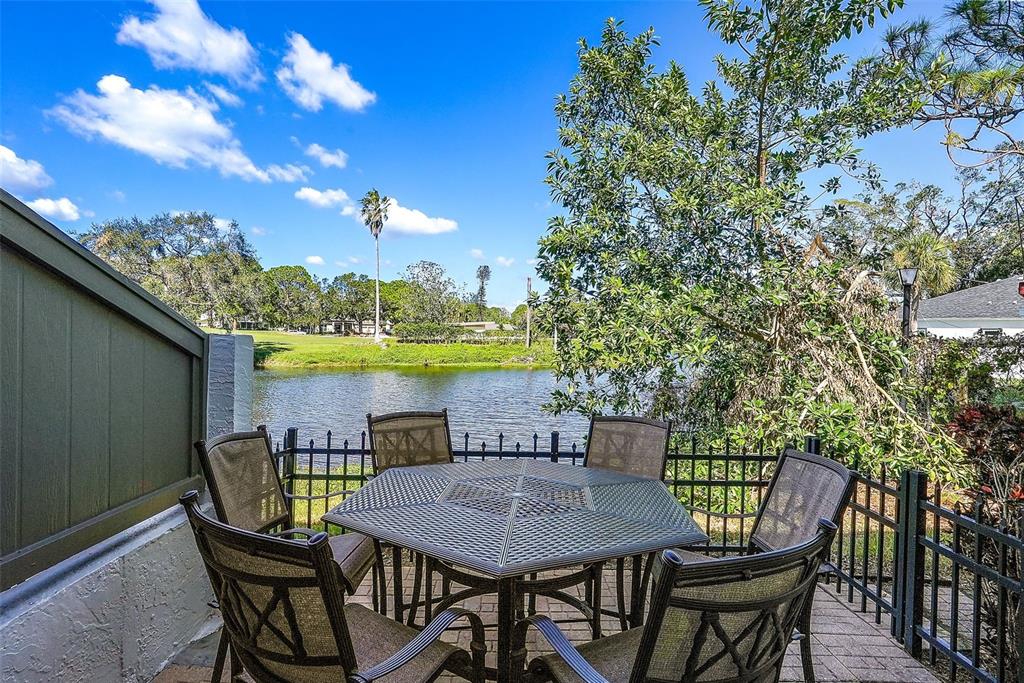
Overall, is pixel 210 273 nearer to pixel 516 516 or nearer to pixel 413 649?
pixel 516 516

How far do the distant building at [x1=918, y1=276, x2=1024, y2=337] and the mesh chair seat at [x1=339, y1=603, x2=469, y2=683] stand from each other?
50.2ft

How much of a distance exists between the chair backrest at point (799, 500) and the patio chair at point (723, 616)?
0.57 metres

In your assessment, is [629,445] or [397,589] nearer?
[397,589]

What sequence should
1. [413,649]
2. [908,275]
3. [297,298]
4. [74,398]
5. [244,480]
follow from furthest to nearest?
[297,298] → [908,275] → [244,480] → [74,398] → [413,649]

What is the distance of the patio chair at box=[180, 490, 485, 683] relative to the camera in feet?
3.89

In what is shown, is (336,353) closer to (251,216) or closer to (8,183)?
(251,216)

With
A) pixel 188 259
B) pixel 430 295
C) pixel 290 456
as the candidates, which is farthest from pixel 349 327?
pixel 290 456

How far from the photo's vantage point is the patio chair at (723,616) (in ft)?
3.63

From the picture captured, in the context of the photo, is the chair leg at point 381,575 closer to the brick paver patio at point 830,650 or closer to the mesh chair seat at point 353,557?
the mesh chair seat at point 353,557

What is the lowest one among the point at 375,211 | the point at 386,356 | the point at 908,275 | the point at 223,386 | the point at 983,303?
the point at 386,356

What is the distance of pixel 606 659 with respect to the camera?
1.56 m

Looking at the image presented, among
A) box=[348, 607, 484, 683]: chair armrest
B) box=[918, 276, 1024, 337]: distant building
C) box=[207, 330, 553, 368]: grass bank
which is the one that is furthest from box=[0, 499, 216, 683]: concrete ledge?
box=[207, 330, 553, 368]: grass bank

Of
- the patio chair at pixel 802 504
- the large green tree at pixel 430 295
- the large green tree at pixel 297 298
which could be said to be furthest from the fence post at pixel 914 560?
the large green tree at pixel 297 298

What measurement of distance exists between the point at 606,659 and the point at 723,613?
548 mm
